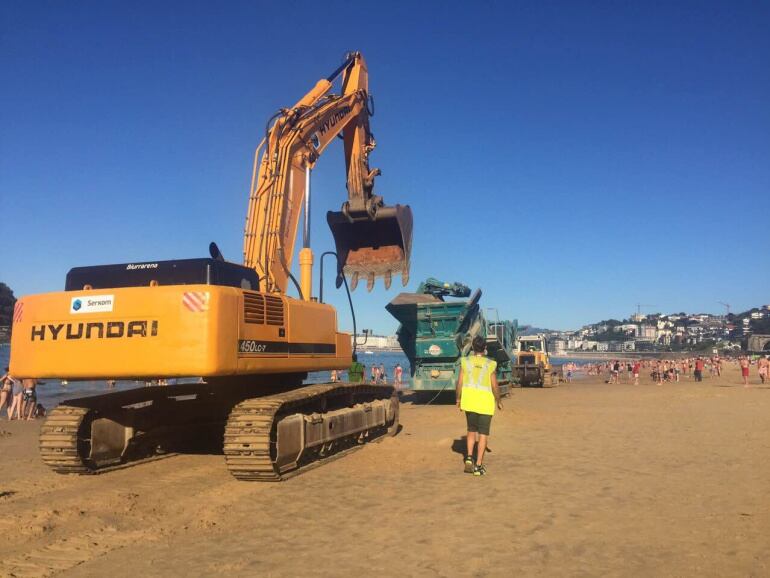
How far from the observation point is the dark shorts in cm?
744

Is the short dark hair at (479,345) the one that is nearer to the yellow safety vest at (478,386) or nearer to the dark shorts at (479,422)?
the yellow safety vest at (478,386)

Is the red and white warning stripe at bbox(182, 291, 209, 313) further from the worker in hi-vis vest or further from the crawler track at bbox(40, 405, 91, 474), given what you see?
the worker in hi-vis vest

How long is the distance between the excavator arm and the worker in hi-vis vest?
9.34ft

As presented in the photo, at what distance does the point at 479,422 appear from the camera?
7.50 m

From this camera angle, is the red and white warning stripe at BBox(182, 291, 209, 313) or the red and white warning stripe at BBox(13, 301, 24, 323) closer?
the red and white warning stripe at BBox(182, 291, 209, 313)

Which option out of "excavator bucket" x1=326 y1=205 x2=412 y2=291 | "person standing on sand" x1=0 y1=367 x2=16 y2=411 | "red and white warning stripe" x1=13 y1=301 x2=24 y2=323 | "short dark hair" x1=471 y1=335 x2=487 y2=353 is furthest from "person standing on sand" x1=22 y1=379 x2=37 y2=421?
"short dark hair" x1=471 y1=335 x2=487 y2=353

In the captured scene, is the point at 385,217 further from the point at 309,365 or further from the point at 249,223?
the point at 309,365

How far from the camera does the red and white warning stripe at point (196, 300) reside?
621 cm

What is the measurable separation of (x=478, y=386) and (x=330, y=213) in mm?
5145

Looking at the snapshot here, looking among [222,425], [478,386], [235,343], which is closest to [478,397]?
[478,386]

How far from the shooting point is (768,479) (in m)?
6.77

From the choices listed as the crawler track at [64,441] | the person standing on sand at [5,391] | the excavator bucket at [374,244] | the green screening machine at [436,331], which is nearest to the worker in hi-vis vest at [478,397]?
the excavator bucket at [374,244]

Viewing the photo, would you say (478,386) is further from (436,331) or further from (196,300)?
(436,331)

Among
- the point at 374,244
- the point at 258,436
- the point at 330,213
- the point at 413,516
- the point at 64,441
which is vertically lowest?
the point at 413,516
